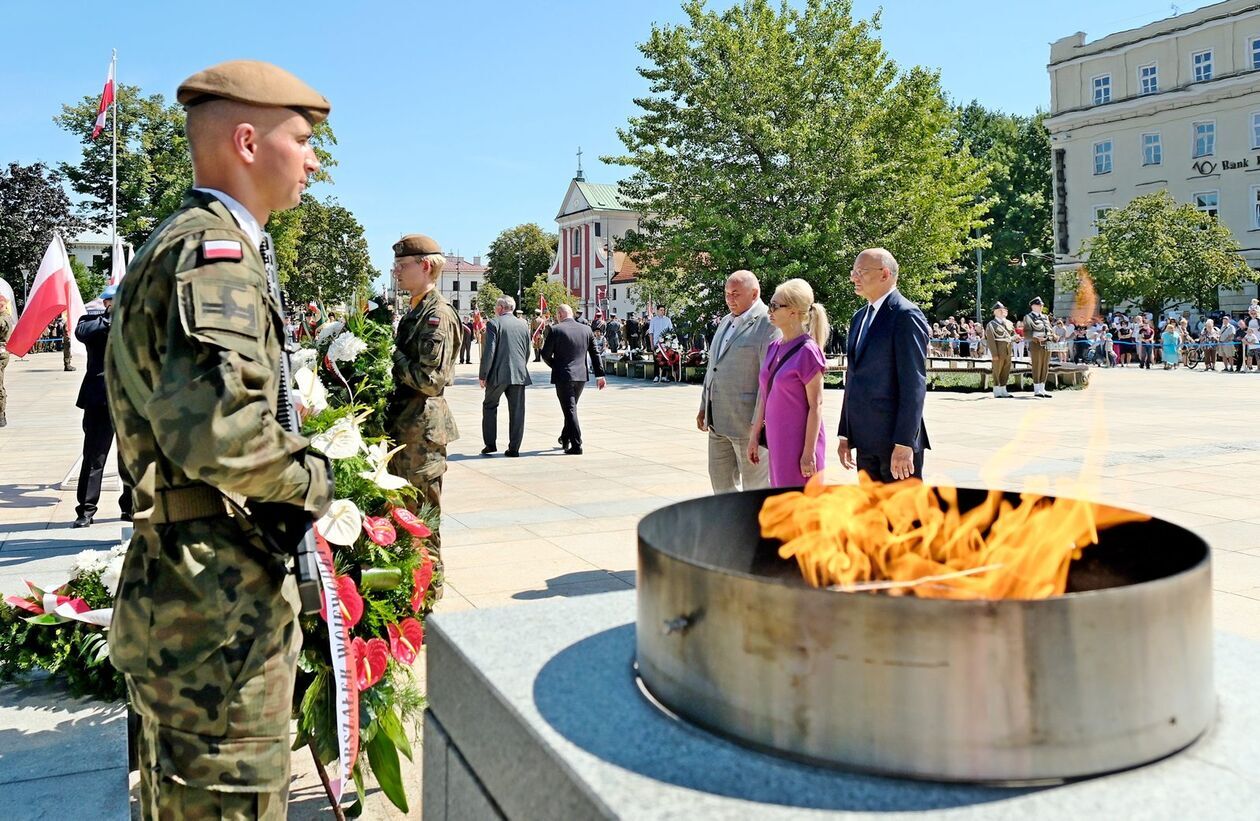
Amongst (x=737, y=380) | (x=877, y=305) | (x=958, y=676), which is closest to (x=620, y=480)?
(x=737, y=380)

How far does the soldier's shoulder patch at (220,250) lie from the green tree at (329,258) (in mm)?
54275

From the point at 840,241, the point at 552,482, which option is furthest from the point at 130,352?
the point at 840,241

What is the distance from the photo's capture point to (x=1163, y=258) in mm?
43406

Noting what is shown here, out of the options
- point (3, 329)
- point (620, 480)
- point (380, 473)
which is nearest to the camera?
point (380, 473)

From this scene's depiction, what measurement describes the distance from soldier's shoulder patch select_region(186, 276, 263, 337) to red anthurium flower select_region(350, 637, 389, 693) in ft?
5.20

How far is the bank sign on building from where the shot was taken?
164 feet

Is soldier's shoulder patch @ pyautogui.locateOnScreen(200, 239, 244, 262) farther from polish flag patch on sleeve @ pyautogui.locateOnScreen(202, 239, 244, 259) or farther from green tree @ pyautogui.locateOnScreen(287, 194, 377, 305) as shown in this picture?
green tree @ pyautogui.locateOnScreen(287, 194, 377, 305)

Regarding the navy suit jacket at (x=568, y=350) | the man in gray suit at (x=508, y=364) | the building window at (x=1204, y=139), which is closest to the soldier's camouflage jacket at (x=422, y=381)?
the man in gray suit at (x=508, y=364)

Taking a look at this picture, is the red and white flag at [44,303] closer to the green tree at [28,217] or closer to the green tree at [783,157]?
the green tree at [783,157]

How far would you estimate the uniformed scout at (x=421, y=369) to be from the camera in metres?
5.42

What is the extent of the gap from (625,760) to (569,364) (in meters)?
11.4

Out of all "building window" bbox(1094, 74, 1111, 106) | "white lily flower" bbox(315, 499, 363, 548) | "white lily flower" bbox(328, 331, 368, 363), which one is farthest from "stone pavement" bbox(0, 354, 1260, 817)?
"building window" bbox(1094, 74, 1111, 106)

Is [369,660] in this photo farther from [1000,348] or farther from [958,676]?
[1000,348]

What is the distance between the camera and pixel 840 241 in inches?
1091
